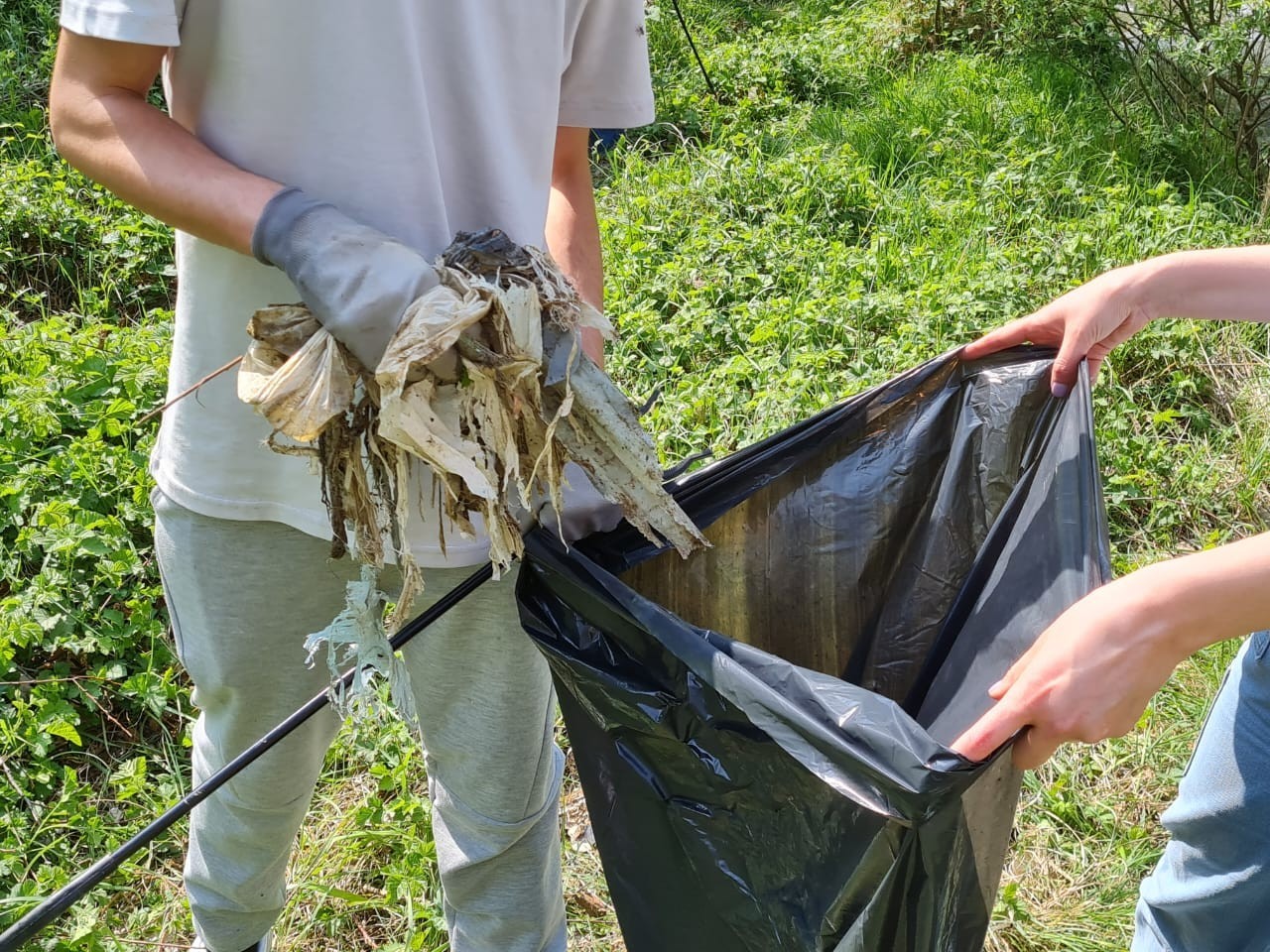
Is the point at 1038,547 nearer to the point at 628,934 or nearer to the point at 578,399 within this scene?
the point at 578,399

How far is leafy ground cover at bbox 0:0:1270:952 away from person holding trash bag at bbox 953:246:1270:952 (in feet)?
1.50

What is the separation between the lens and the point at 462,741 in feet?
4.89

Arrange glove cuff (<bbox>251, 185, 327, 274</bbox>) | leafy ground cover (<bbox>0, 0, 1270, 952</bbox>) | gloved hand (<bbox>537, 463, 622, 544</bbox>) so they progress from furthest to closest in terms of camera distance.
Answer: leafy ground cover (<bbox>0, 0, 1270, 952</bbox>) < gloved hand (<bbox>537, 463, 622, 544</bbox>) < glove cuff (<bbox>251, 185, 327, 274</bbox>)

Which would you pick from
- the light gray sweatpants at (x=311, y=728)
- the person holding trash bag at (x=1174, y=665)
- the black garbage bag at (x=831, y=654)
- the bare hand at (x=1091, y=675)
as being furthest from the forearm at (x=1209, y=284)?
the light gray sweatpants at (x=311, y=728)

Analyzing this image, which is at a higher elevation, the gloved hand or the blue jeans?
the gloved hand

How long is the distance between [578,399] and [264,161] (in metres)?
0.43

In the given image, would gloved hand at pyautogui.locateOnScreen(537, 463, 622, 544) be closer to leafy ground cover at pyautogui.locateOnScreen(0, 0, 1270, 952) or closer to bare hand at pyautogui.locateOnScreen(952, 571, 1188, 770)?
bare hand at pyautogui.locateOnScreen(952, 571, 1188, 770)

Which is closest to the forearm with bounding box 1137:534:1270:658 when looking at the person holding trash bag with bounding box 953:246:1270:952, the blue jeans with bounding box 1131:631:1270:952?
the person holding trash bag with bounding box 953:246:1270:952

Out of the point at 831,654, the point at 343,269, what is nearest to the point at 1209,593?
the point at 831,654

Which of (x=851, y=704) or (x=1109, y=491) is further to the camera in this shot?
(x=1109, y=491)

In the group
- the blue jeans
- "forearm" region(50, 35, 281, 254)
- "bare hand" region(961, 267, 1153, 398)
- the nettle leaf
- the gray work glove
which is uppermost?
"forearm" region(50, 35, 281, 254)

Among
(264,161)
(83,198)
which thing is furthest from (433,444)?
(83,198)

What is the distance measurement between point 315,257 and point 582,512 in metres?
0.46

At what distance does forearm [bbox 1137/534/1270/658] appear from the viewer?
3.22 feet
